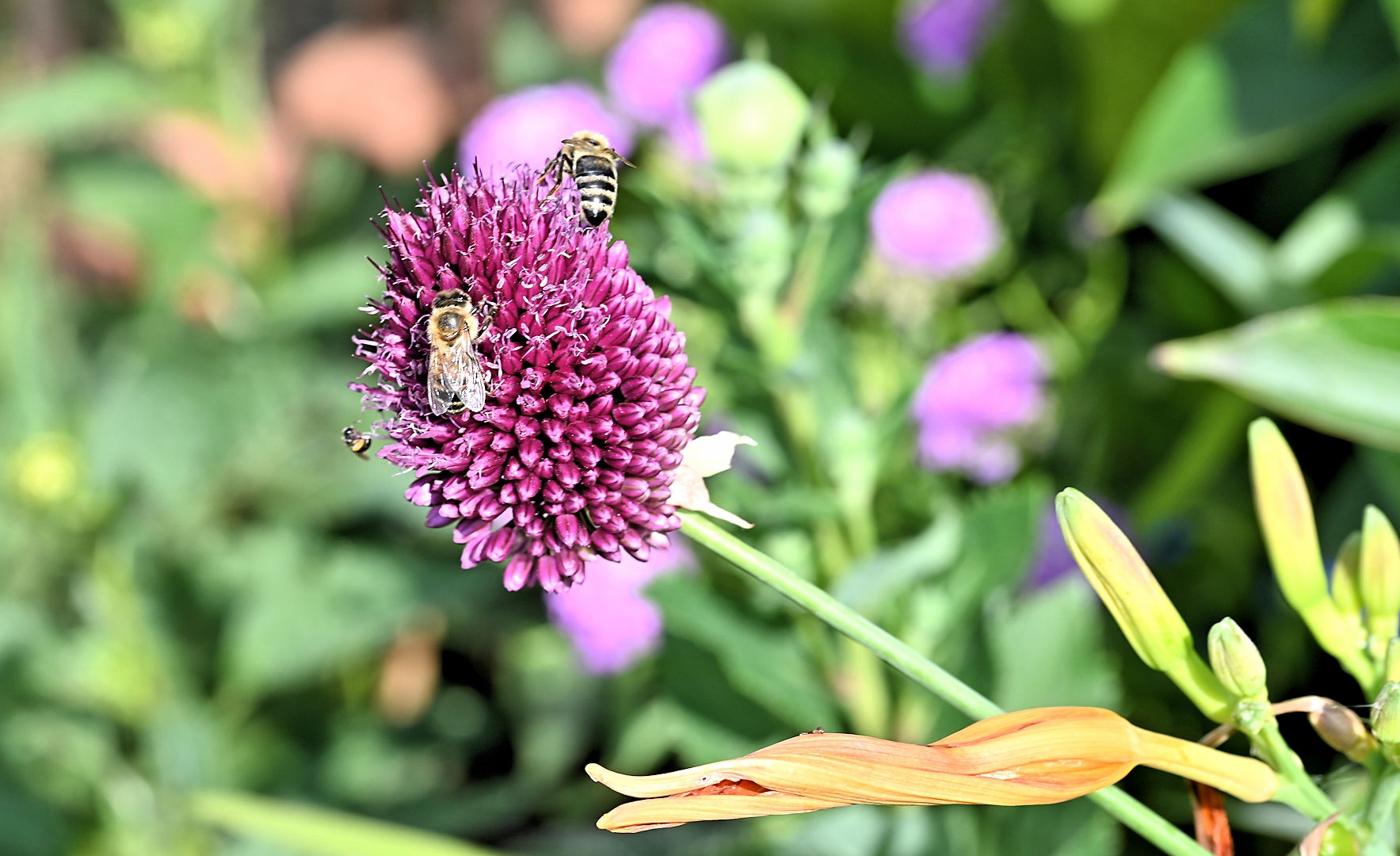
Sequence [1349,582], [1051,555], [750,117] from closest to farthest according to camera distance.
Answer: [1349,582] < [750,117] < [1051,555]

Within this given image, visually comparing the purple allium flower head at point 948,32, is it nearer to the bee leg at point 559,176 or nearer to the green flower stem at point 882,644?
the bee leg at point 559,176

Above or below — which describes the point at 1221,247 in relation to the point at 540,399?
above

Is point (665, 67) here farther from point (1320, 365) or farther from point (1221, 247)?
point (1320, 365)

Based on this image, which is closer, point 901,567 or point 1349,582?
point 1349,582

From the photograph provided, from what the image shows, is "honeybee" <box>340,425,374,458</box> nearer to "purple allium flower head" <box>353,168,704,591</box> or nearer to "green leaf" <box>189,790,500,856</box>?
"purple allium flower head" <box>353,168,704,591</box>

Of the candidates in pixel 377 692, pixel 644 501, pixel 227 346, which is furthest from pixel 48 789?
pixel 644 501

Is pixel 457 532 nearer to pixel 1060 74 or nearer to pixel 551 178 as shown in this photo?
pixel 551 178

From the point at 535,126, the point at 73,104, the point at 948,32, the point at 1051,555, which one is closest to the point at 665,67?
the point at 535,126
